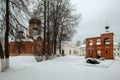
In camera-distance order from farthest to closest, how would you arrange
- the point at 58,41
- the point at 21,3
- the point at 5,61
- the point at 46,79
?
the point at 58,41
the point at 21,3
the point at 5,61
the point at 46,79

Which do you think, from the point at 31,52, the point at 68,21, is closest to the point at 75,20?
the point at 68,21

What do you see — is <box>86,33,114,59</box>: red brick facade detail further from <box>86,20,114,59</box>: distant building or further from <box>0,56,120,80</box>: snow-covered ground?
<box>0,56,120,80</box>: snow-covered ground

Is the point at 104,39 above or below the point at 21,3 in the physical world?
below

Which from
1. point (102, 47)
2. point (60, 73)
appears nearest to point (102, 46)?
point (102, 47)

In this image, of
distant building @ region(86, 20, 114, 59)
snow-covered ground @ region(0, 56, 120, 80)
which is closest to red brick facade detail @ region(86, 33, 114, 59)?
distant building @ region(86, 20, 114, 59)

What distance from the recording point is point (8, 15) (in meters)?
13.1

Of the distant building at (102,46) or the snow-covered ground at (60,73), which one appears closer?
the snow-covered ground at (60,73)

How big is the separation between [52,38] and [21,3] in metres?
15.2

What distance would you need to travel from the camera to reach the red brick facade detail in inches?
1150

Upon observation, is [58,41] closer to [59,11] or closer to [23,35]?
[59,11]

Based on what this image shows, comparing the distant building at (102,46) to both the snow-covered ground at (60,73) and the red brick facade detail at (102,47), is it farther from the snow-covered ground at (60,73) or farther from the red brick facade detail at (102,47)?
the snow-covered ground at (60,73)

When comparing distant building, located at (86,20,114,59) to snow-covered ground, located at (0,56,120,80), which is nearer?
snow-covered ground, located at (0,56,120,80)

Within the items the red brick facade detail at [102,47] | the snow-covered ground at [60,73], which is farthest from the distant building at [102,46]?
the snow-covered ground at [60,73]

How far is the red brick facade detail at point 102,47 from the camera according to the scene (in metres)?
29.2
